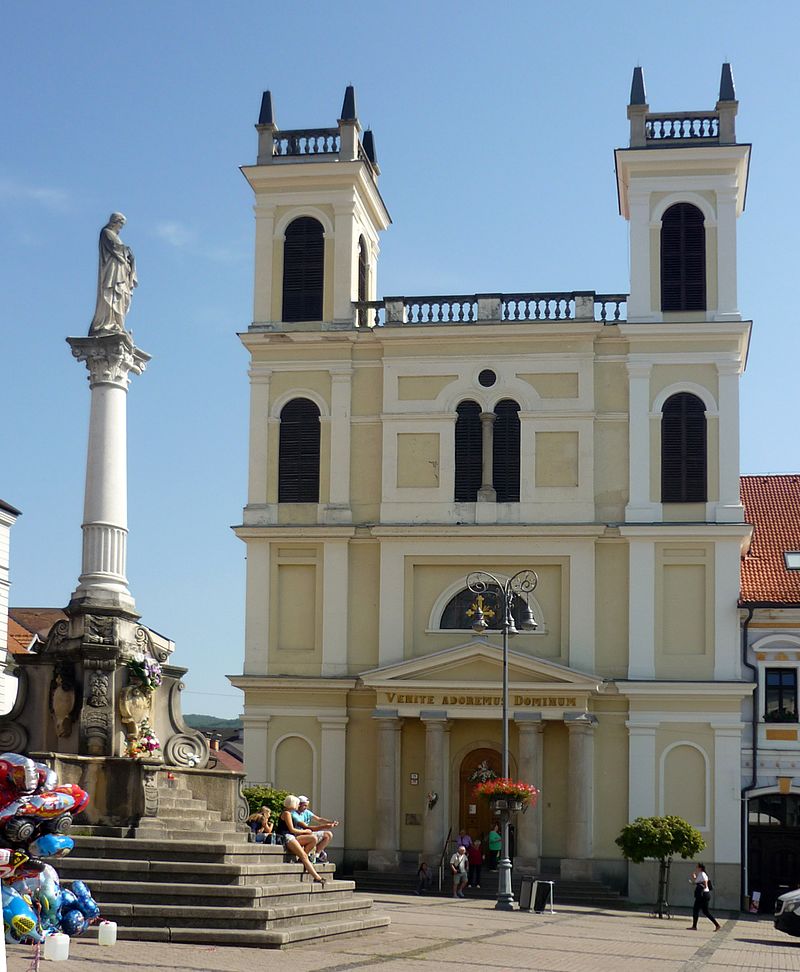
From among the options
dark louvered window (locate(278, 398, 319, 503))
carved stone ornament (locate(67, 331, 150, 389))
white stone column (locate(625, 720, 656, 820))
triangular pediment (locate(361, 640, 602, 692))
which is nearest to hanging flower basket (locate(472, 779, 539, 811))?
triangular pediment (locate(361, 640, 602, 692))

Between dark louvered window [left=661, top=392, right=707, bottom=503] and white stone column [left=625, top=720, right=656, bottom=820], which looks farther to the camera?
dark louvered window [left=661, top=392, right=707, bottom=503]

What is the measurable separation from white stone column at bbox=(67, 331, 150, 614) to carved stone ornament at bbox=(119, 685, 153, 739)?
126 centimetres

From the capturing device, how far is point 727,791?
4103cm

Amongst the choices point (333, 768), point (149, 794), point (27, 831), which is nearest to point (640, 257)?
point (333, 768)

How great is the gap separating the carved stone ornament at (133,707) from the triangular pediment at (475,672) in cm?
1912

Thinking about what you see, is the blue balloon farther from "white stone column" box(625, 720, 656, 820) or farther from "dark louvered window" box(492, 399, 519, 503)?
"dark louvered window" box(492, 399, 519, 503)

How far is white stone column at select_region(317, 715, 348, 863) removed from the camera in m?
42.4

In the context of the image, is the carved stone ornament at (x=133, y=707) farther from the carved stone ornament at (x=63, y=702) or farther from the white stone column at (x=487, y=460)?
the white stone column at (x=487, y=460)

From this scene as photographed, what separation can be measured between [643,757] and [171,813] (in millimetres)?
21512

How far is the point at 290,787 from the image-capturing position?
141 feet

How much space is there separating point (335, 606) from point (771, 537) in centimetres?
1277

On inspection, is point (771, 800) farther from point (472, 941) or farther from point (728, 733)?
point (472, 941)

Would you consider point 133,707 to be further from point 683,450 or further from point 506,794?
point 683,450

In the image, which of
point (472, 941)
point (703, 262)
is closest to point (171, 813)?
point (472, 941)
